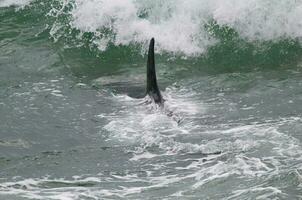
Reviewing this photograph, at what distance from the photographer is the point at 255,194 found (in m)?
6.30

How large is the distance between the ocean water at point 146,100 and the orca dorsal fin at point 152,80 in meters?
0.14

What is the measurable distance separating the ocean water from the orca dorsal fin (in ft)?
0.46

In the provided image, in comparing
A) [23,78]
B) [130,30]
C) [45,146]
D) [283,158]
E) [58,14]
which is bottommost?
[283,158]

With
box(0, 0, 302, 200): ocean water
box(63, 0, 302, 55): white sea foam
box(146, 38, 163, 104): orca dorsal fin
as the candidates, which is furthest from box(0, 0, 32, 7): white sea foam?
box(146, 38, 163, 104): orca dorsal fin

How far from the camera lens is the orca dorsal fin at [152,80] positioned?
9.26 m

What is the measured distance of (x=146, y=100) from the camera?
9.66 metres

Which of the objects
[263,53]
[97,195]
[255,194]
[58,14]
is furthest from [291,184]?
[58,14]

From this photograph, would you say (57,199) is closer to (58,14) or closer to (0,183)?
(0,183)

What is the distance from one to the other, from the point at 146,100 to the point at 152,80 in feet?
1.25

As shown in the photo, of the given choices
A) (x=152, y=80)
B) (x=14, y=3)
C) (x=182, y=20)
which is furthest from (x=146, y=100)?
(x=14, y=3)

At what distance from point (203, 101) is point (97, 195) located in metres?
3.41

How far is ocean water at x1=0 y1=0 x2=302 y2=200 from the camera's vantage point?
23.0 feet

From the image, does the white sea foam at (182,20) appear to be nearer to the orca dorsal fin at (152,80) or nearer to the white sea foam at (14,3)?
the white sea foam at (14,3)

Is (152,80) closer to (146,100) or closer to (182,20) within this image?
(146,100)
